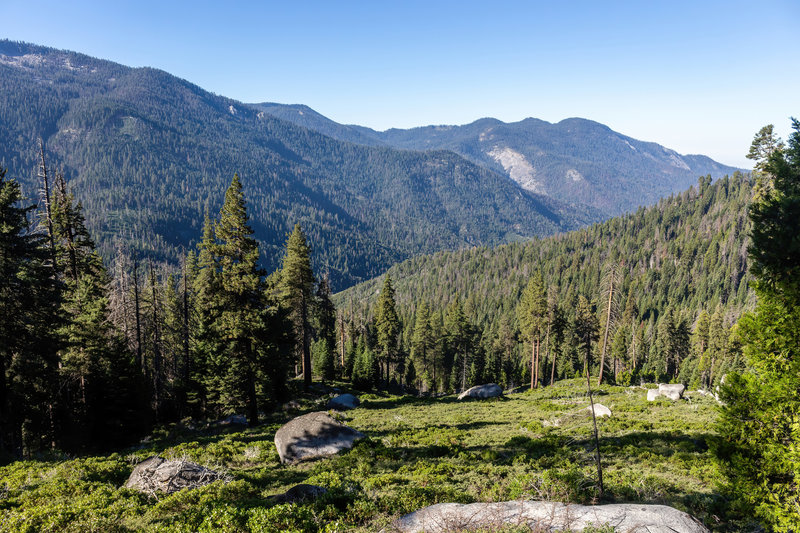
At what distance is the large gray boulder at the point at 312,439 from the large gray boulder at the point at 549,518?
996 centimetres

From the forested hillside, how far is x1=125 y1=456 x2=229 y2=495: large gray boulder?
41447mm

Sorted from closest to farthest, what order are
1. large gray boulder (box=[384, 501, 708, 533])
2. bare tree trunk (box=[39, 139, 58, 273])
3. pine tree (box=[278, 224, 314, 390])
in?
large gray boulder (box=[384, 501, 708, 533])
bare tree trunk (box=[39, 139, 58, 273])
pine tree (box=[278, 224, 314, 390])

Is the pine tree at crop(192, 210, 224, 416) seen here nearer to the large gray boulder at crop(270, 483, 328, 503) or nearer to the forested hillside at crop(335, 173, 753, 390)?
the large gray boulder at crop(270, 483, 328, 503)

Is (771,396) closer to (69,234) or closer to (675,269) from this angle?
(69,234)

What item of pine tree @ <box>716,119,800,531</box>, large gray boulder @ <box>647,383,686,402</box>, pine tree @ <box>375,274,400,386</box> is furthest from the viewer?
pine tree @ <box>375,274,400,386</box>

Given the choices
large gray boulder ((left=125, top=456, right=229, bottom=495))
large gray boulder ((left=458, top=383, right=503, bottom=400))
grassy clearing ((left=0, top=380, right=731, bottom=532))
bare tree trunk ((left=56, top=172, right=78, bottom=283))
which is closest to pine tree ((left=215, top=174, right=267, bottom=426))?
grassy clearing ((left=0, top=380, right=731, bottom=532))

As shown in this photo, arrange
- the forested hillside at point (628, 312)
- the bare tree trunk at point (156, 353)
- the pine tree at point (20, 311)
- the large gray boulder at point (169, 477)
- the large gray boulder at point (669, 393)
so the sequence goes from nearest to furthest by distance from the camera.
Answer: the large gray boulder at point (169, 477) < the pine tree at point (20, 311) < the large gray boulder at point (669, 393) < the bare tree trunk at point (156, 353) < the forested hillside at point (628, 312)

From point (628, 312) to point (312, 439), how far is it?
108 meters

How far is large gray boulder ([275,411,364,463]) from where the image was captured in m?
16.9

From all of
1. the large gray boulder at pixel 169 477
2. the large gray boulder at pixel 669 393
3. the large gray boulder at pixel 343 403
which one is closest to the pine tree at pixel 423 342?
the large gray boulder at pixel 343 403

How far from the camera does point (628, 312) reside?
101m

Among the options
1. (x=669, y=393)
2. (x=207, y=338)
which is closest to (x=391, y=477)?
(x=207, y=338)

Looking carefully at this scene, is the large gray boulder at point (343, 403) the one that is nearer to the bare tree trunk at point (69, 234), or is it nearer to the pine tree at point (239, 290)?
the pine tree at point (239, 290)

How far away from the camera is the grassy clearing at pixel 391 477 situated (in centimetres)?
887
